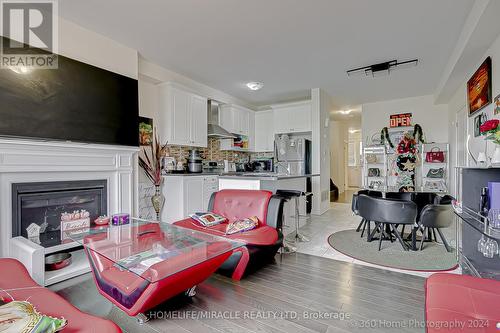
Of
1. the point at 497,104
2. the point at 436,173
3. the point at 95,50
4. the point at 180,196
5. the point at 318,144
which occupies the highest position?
the point at 95,50

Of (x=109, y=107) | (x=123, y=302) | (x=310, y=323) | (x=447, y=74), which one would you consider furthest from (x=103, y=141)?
(x=447, y=74)

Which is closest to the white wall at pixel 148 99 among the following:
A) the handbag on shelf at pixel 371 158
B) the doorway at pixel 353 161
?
the handbag on shelf at pixel 371 158

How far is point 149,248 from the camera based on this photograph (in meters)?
1.81

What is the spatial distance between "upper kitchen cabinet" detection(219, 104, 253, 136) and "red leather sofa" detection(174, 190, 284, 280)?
2.80m

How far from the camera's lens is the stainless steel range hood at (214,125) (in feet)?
16.0

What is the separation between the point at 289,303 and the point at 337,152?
7672 mm

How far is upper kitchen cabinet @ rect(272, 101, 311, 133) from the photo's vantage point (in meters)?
5.55

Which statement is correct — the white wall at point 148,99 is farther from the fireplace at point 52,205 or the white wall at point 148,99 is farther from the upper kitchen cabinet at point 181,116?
the fireplace at point 52,205

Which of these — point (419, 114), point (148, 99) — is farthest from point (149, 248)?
point (419, 114)

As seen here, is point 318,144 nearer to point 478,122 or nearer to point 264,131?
point 264,131

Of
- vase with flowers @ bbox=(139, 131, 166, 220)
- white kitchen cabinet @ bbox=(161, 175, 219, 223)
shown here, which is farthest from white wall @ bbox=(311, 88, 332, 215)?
vase with flowers @ bbox=(139, 131, 166, 220)

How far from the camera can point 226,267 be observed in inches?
87.8

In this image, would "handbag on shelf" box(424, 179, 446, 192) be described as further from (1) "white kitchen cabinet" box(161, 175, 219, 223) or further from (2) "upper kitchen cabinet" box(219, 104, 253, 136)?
(1) "white kitchen cabinet" box(161, 175, 219, 223)

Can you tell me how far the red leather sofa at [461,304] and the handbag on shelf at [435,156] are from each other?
5.05 m
